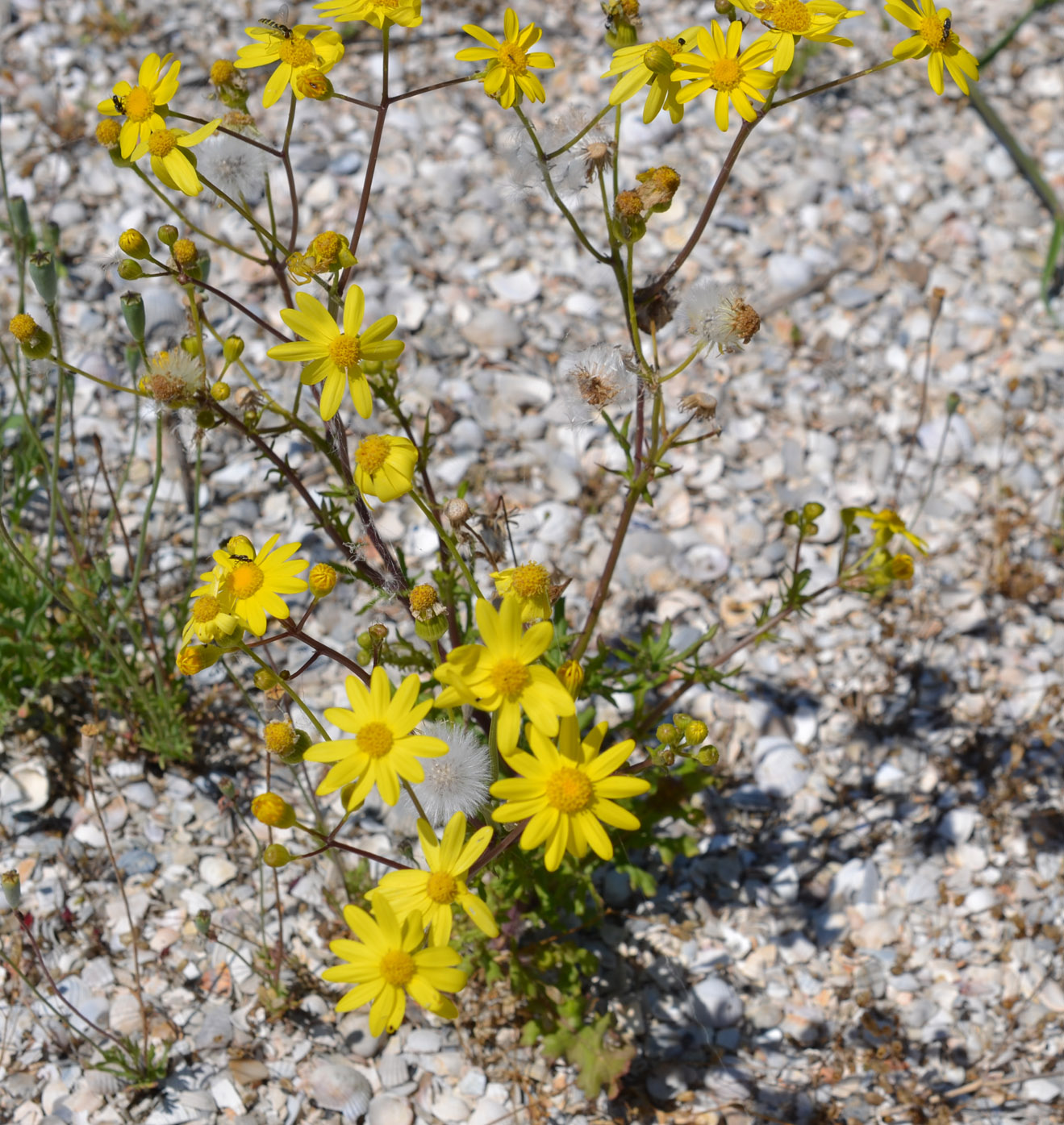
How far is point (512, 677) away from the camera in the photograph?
1877mm

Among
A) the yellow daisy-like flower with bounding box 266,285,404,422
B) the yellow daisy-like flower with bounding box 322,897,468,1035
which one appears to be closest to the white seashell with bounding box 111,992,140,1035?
the yellow daisy-like flower with bounding box 322,897,468,1035

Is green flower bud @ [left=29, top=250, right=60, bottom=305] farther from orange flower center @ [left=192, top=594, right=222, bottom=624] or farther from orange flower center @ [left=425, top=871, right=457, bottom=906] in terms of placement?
orange flower center @ [left=425, top=871, right=457, bottom=906]

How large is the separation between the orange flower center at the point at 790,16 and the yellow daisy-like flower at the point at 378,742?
1.49 metres

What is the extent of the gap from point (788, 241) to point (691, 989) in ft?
10.5

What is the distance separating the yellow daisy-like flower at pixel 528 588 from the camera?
1942mm

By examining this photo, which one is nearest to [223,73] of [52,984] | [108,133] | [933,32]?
[108,133]

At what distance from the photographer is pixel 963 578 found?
385 cm

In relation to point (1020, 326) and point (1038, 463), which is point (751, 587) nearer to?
point (1038, 463)

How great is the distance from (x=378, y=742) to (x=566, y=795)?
1.17 feet

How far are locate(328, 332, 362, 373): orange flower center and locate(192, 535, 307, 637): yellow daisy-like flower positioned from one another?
363 mm

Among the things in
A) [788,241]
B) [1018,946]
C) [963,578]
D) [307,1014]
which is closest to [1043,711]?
[963,578]

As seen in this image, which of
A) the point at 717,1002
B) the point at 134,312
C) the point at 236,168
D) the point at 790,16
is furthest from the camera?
the point at 717,1002

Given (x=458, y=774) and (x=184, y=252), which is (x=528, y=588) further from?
(x=184, y=252)

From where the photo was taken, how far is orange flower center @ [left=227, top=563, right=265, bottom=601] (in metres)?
2.03
